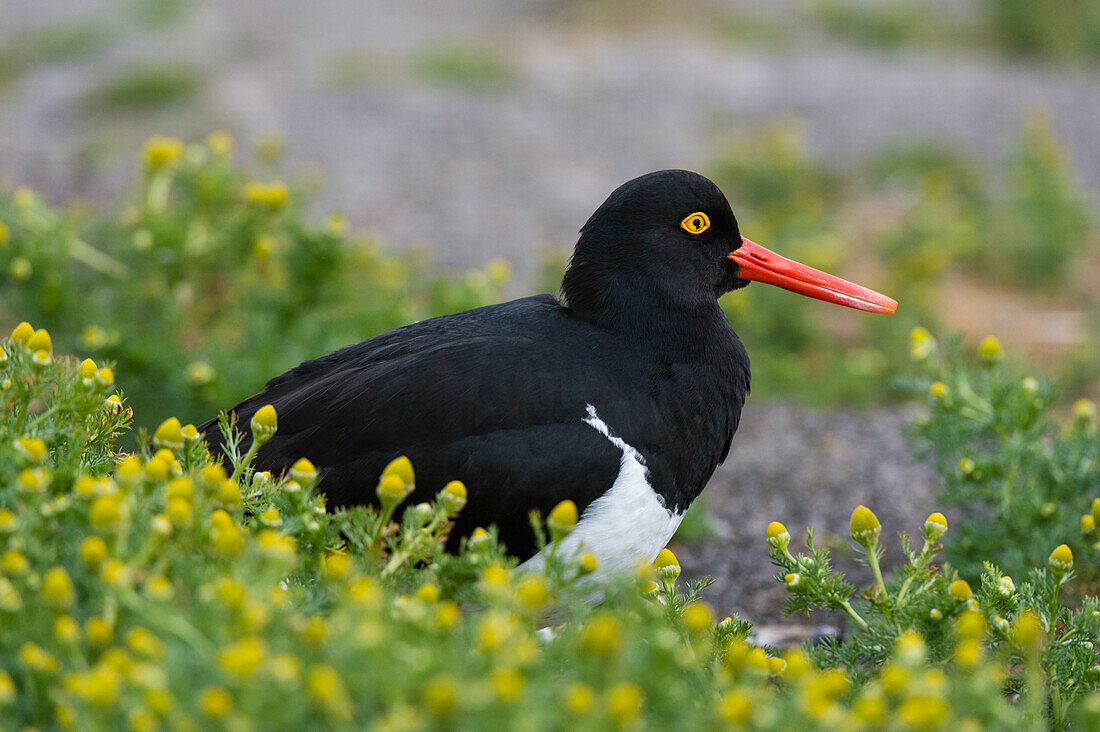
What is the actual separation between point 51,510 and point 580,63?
1112cm

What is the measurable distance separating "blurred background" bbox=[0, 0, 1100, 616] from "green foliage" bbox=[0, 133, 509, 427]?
18mm

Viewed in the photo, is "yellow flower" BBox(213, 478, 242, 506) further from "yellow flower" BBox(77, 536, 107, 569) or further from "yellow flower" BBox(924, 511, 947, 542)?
"yellow flower" BBox(924, 511, 947, 542)

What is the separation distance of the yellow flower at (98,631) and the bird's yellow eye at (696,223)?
2.48 meters

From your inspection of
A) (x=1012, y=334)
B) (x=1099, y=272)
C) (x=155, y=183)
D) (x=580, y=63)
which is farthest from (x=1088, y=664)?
(x=580, y=63)

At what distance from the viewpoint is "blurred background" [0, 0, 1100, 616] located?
17.5 ft

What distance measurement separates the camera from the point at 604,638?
6.73ft

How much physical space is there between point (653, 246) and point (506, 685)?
2.31m

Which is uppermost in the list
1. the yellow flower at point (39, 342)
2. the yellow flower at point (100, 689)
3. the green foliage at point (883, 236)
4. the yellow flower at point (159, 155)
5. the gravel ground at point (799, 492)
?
the yellow flower at point (159, 155)

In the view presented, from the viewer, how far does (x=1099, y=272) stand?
8820 millimetres

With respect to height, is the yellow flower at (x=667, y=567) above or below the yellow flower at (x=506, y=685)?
below

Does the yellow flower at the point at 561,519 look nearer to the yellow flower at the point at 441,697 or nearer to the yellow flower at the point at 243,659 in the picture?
the yellow flower at the point at 441,697

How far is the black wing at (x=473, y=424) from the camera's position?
3381 mm

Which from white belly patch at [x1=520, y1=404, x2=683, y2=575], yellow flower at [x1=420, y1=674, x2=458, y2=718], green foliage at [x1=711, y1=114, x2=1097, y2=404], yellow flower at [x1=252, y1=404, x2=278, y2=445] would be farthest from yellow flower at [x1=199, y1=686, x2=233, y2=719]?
green foliage at [x1=711, y1=114, x2=1097, y2=404]

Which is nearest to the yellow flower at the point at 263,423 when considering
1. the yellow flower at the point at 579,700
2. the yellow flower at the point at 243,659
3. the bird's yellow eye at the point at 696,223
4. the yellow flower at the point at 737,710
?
the yellow flower at the point at 243,659
